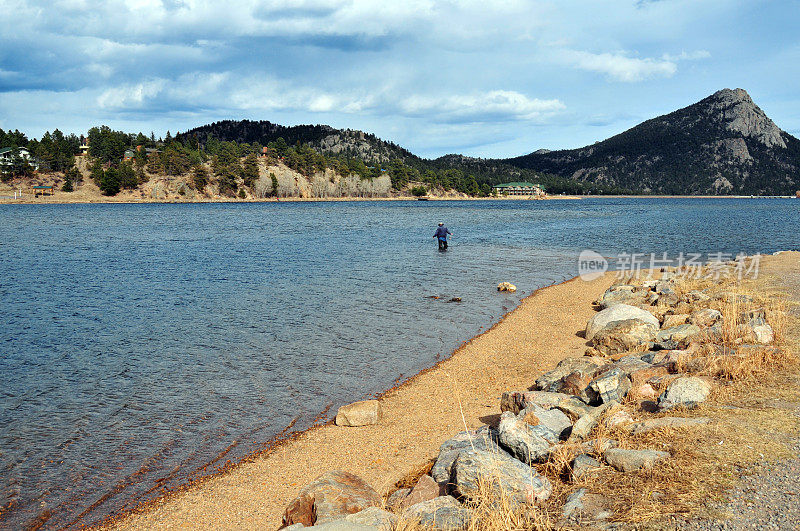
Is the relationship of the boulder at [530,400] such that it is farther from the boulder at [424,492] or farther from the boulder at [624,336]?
the boulder at [624,336]

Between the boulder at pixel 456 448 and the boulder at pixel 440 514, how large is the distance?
80 centimetres

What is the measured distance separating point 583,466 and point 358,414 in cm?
557

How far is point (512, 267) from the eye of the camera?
1394 inches

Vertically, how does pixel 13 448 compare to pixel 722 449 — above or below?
below

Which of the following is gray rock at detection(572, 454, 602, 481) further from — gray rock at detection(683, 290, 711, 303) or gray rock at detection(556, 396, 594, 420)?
gray rock at detection(683, 290, 711, 303)

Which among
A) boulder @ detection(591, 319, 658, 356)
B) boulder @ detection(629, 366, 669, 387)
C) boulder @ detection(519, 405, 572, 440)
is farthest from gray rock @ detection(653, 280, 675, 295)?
boulder @ detection(519, 405, 572, 440)

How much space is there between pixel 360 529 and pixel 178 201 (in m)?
198

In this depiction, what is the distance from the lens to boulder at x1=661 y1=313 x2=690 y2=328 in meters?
15.2

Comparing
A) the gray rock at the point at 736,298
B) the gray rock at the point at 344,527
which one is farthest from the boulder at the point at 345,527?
the gray rock at the point at 736,298

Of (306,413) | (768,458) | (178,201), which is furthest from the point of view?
(178,201)

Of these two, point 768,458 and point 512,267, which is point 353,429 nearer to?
point 768,458

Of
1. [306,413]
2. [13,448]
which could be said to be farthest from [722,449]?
[13,448]

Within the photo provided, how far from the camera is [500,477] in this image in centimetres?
627

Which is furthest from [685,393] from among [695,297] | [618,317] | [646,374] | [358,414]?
[695,297]
